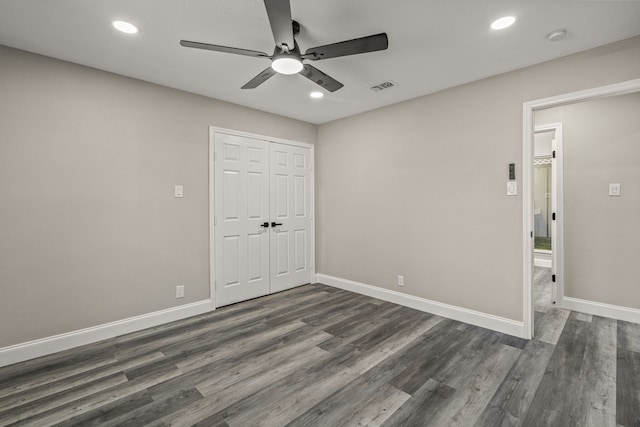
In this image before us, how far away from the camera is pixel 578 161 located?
3592 mm

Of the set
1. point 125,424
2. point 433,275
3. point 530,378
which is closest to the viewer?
point 125,424

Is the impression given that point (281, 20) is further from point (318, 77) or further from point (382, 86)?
point (382, 86)

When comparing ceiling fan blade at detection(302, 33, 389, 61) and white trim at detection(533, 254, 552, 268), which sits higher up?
ceiling fan blade at detection(302, 33, 389, 61)

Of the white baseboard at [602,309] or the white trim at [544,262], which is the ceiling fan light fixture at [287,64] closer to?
the white baseboard at [602,309]

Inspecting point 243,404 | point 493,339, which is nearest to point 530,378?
point 493,339

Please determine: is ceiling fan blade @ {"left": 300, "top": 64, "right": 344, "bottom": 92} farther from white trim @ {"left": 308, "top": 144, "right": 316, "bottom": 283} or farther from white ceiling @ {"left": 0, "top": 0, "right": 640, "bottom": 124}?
white trim @ {"left": 308, "top": 144, "right": 316, "bottom": 283}

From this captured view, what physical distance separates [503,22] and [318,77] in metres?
1.40

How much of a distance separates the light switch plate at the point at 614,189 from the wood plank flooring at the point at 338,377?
1.41 meters

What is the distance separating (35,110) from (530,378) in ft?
15.1

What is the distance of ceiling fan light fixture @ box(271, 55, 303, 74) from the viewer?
206 cm

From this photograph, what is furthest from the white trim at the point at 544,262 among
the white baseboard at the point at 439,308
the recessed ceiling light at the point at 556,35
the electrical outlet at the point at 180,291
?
the electrical outlet at the point at 180,291

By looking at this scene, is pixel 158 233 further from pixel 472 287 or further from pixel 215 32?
pixel 472 287

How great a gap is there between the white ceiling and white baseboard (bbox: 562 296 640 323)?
2.77 meters

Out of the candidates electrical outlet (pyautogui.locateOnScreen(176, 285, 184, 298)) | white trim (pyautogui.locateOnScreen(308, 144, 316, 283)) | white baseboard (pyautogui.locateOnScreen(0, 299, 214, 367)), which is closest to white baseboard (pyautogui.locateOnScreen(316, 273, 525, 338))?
white trim (pyautogui.locateOnScreen(308, 144, 316, 283))
